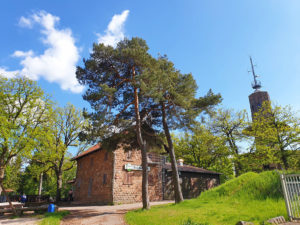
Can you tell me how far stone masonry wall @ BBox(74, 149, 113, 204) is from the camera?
59.9 ft

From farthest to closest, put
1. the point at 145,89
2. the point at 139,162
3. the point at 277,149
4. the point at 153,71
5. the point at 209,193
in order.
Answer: the point at 277,149 < the point at 139,162 < the point at 209,193 < the point at 153,71 < the point at 145,89

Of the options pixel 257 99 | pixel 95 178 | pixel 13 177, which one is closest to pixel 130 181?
pixel 95 178

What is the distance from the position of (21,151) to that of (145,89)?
1125cm

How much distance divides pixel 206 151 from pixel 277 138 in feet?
37.6

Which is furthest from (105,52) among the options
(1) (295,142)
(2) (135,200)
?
(1) (295,142)

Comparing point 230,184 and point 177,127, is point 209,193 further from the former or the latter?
point 177,127

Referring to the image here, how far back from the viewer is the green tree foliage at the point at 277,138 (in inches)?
834

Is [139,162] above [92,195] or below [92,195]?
above

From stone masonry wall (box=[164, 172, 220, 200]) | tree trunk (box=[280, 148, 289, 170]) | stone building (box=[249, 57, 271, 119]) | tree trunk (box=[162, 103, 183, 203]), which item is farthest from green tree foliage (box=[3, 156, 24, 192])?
stone building (box=[249, 57, 271, 119])

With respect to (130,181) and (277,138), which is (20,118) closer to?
(130,181)

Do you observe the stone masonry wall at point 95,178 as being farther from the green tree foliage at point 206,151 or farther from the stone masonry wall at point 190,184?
the green tree foliage at point 206,151

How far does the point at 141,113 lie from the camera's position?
1448 cm

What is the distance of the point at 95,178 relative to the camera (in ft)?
67.0

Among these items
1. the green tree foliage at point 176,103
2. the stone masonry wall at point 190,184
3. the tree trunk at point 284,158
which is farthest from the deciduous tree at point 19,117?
the tree trunk at point 284,158
